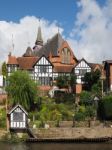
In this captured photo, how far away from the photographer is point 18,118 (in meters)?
69.1

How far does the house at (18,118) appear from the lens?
68519mm

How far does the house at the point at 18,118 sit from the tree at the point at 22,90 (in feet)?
16.2

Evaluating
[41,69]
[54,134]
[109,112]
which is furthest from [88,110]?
[41,69]

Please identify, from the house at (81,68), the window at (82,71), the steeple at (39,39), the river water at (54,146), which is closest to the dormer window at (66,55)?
the house at (81,68)

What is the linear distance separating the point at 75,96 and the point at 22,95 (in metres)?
11.4

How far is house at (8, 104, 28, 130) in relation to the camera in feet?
225

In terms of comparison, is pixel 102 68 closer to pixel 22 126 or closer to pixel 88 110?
pixel 88 110

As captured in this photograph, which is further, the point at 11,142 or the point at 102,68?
the point at 102,68

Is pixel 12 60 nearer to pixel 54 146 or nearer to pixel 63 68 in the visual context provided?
pixel 63 68

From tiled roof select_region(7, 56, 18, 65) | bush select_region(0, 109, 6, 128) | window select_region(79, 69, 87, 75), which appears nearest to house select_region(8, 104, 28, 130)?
bush select_region(0, 109, 6, 128)

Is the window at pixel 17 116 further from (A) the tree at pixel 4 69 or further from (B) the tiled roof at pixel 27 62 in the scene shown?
(B) the tiled roof at pixel 27 62

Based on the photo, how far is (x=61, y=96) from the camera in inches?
3265

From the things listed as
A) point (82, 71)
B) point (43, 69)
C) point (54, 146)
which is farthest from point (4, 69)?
point (54, 146)

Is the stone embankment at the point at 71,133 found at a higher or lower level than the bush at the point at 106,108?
lower
